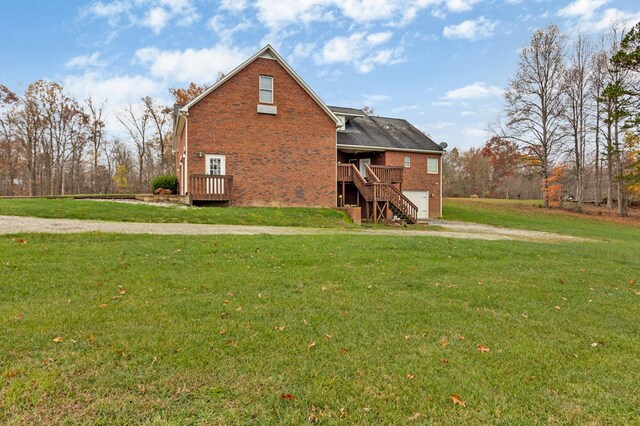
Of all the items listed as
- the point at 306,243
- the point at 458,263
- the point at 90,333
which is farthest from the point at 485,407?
the point at 306,243

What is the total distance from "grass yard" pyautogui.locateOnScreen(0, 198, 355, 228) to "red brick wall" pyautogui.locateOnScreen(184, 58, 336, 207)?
2815 mm

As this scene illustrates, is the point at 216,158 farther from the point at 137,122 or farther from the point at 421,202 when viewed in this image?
the point at 137,122

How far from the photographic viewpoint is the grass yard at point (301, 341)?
268 centimetres

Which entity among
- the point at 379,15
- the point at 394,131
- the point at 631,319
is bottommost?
the point at 631,319

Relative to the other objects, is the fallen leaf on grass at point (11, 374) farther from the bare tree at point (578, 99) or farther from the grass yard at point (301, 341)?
the bare tree at point (578, 99)

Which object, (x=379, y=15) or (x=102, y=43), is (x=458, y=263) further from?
(x=102, y=43)

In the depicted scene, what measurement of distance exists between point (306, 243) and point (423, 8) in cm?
1290

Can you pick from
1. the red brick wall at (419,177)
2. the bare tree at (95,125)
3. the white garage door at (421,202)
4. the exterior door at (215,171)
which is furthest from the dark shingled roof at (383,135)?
the bare tree at (95,125)

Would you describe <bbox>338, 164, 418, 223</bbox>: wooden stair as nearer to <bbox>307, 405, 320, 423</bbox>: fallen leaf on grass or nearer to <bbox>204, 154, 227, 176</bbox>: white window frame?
<bbox>204, 154, 227, 176</bbox>: white window frame

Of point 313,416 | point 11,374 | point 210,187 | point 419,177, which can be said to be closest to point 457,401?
point 313,416

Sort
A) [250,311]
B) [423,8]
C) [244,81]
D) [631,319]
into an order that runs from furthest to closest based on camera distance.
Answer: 1. [244,81]
2. [423,8]
3. [631,319]
4. [250,311]

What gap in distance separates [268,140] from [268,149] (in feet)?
1.56

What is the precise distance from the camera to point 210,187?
18.2m

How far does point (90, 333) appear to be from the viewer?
145 inches
